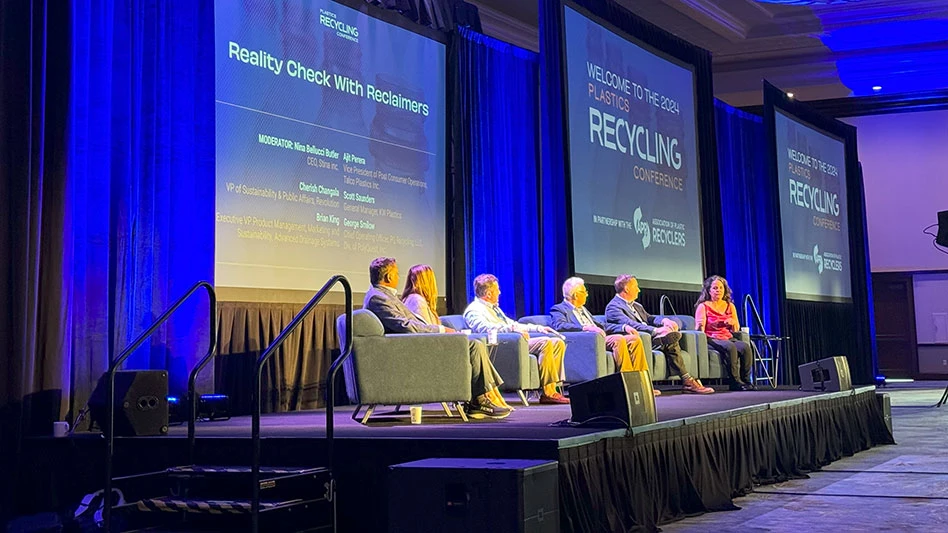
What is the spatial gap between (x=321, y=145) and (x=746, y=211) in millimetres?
8046

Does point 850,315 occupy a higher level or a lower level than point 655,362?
higher

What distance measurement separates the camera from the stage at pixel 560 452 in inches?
147

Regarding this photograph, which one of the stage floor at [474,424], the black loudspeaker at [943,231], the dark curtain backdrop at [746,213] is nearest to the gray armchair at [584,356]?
the stage floor at [474,424]

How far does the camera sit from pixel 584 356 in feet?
21.7

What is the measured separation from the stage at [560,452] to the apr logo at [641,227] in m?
3.23

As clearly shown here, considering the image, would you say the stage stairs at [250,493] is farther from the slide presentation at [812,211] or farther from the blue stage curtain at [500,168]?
the slide presentation at [812,211]

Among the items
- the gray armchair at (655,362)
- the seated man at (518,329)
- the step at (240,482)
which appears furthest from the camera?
the gray armchair at (655,362)

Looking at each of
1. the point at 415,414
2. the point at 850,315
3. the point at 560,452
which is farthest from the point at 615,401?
the point at 850,315

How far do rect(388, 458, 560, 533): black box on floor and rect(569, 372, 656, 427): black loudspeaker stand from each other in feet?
2.44

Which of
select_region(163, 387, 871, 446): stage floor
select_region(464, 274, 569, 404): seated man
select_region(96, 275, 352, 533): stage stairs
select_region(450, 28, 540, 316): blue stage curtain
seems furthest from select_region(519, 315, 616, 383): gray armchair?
select_region(96, 275, 352, 533): stage stairs

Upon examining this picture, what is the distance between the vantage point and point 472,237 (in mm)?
8500

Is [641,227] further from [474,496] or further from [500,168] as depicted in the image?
[474,496]

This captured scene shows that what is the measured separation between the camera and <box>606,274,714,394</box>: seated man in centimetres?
737

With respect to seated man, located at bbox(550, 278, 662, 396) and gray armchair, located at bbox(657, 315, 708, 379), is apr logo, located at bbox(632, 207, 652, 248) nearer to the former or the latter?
gray armchair, located at bbox(657, 315, 708, 379)
